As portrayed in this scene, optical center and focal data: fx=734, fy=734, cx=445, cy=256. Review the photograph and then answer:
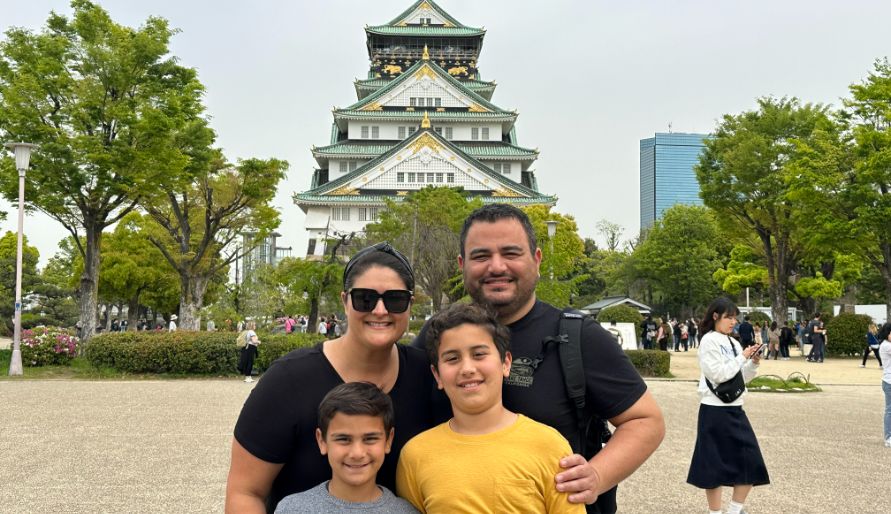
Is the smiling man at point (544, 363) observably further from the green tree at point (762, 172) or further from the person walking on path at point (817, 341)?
the green tree at point (762, 172)

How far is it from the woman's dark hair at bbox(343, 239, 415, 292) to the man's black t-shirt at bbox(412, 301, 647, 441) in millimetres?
429

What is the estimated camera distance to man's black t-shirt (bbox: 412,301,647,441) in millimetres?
2414

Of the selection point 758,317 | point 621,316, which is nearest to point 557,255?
point 621,316

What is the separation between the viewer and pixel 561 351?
8.01 ft

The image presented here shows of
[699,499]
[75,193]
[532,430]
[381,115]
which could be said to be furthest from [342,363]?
[381,115]

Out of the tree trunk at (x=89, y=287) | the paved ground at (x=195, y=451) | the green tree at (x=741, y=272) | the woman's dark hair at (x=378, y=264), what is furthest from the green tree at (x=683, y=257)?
the woman's dark hair at (x=378, y=264)

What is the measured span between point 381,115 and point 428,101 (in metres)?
3.63

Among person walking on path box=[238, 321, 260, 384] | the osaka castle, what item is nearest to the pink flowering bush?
person walking on path box=[238, 321, 260, 384]

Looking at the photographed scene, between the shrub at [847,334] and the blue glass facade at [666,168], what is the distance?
432 feet

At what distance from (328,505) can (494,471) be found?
1.79 ft

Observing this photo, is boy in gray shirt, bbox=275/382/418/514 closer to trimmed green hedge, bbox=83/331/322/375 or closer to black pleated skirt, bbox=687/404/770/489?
black pleated skirt, bbox=687/404/770/489

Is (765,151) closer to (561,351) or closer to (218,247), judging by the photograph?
(218,247)

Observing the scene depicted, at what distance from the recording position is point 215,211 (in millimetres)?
26047

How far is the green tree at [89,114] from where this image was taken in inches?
709
